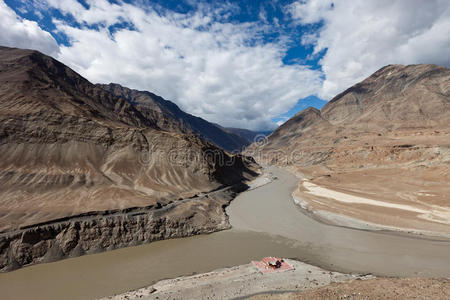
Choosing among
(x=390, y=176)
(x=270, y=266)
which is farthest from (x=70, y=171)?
(x=390, y=176)

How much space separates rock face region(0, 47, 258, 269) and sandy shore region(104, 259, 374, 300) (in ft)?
38.9

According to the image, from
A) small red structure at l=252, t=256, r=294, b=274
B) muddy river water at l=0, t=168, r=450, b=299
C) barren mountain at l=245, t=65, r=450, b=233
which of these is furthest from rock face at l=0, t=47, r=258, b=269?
barren mountain at l=245, t=65, r=450, b=233

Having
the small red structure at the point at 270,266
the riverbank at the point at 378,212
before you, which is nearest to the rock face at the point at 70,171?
the small red structure at the point at 270,266

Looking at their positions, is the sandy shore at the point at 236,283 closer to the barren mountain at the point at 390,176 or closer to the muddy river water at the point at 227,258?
the muddy river water at the point at 227,258

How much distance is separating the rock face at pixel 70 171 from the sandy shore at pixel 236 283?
11849 mm

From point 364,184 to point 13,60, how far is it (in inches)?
4120

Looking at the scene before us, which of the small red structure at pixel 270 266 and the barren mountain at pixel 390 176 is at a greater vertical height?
the barren mountain at pixel 390 176

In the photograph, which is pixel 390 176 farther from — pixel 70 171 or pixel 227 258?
pixel 70 171

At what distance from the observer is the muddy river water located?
62.5 feet

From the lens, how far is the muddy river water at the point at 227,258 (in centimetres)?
1905

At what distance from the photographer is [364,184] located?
188 ft

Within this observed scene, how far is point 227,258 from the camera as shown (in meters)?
23.3

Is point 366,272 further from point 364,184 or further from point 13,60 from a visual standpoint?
point 13,60

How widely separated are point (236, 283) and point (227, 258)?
231 inches
